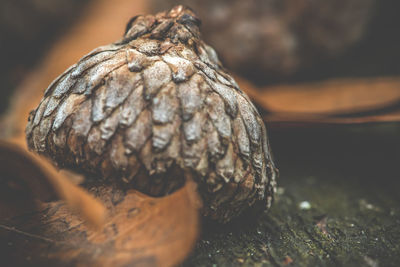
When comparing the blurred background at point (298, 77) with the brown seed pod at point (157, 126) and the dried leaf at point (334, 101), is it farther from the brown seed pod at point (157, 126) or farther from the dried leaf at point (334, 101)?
the brown seed pod at point (157, 126)

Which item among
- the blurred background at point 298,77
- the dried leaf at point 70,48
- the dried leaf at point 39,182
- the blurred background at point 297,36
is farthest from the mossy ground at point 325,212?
the dried leaf at point 70,48

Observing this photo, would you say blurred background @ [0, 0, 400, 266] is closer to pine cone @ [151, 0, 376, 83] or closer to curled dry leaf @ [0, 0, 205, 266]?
pine cone @ [151, 0, 376, 83]

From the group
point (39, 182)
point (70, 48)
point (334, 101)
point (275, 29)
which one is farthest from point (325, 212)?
point (70, 48)

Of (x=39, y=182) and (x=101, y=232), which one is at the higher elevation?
(x=39, y=182)

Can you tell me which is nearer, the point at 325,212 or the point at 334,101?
the point at 325,212

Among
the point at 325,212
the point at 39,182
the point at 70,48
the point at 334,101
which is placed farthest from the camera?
the point at 70,48

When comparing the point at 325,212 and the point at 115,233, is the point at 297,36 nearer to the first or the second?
the point at 325,212

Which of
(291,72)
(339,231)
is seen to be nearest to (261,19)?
(291,72)
